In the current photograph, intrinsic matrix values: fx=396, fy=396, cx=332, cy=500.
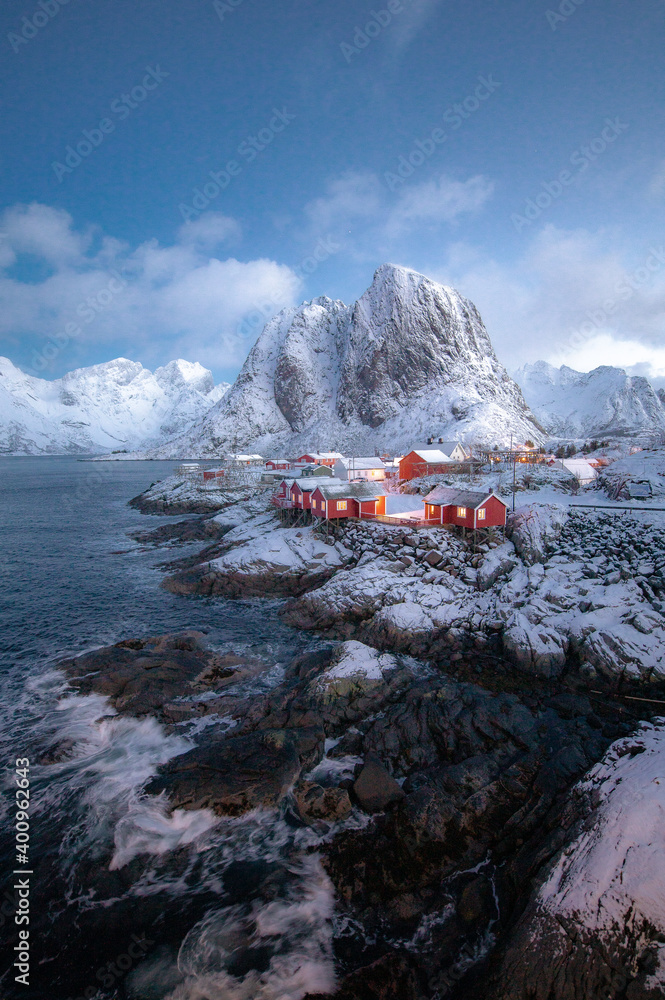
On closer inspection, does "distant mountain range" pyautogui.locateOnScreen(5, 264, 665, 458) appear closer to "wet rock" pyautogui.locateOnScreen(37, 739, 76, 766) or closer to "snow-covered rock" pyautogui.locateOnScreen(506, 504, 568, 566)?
"snow-covered rock" pyautogui.locateOnScreen(506, 504, 568, 566)

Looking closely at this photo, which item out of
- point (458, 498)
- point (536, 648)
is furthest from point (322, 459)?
point (536, 648)

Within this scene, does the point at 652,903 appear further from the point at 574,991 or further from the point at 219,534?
the point at 219,534

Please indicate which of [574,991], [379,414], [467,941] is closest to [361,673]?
[467,941]

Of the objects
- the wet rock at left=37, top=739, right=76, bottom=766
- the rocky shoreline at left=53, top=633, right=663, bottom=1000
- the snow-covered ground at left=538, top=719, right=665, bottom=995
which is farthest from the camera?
the wet rock at left=37, top=739, right=76, bottom=766

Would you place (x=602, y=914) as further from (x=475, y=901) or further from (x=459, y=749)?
(x=459, y=749)

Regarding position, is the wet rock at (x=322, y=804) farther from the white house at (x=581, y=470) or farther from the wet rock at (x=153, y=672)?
the white house at (x=581, y=470)

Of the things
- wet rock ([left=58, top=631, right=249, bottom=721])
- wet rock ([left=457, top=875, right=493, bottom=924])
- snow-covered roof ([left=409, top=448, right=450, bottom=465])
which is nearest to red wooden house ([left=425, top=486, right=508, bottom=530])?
wet rock ([left=58, top=631, right=249, bottom=721])
